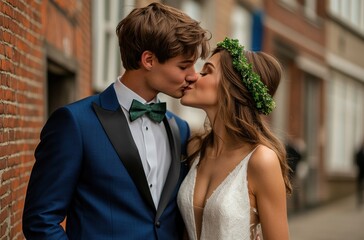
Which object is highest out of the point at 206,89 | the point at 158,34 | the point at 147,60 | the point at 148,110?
the point at 158,34

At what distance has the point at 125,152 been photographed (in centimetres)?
311

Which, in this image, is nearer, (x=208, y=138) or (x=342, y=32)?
(x=208, y=138)

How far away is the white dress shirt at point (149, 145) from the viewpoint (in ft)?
10.5

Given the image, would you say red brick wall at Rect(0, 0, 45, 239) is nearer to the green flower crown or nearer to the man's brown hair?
the man's brown hair

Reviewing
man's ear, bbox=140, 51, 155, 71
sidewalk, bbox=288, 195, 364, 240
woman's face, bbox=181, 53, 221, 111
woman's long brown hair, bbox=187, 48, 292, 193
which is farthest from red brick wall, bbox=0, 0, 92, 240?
sidewalk, bbox=288, 195, 364, 240

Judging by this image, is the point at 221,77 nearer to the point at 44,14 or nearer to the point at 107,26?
the point at 44,14

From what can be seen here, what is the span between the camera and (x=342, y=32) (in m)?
22.2

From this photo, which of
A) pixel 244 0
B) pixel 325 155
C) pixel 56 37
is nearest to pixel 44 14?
pixel 56 37

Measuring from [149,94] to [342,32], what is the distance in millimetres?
19734

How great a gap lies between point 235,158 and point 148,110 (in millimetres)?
555

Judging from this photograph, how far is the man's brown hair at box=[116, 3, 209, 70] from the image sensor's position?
125 inches

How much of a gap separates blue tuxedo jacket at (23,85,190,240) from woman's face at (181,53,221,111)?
45 centimetres

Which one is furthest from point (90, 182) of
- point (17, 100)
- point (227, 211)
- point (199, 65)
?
point (199, 65)

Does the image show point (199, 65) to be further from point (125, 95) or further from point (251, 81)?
point (125, 95)
